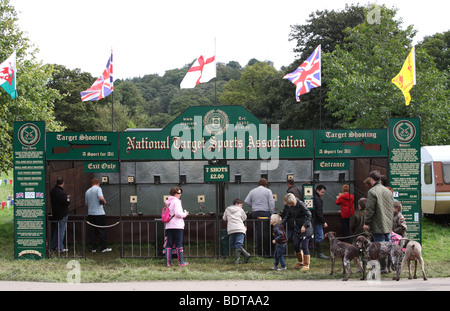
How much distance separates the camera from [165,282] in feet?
30.5

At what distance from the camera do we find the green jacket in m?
9.27

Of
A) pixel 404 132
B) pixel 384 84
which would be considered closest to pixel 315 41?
pixel 384 84

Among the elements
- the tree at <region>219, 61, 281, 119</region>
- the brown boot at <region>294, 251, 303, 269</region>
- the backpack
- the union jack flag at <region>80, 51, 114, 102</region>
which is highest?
the tree at <region>219, 61, 281, 119</region>

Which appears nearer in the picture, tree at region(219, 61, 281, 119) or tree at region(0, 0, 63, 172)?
tree at region(0, 0, 63, 172)

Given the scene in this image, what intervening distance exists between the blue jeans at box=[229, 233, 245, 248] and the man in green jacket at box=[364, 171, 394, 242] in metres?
3.02

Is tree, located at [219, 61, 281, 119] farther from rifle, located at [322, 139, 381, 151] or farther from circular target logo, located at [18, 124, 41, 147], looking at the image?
circular target logo, located at [18, 124, 41, 147]

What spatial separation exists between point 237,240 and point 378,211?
338 centimetres

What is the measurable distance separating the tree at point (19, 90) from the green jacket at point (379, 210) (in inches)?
497

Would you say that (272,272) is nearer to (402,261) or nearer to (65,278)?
(402,261)

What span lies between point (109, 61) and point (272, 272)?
6.63 meters

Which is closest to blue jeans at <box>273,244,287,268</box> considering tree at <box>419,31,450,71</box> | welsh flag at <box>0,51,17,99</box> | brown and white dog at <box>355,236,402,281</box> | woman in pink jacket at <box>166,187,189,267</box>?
brown and white dog at <box>355,236,402,281</box>

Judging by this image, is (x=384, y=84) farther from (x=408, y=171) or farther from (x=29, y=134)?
(x=29, y=134)

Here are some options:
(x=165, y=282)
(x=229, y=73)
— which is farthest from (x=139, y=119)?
(x=165, y=282)
